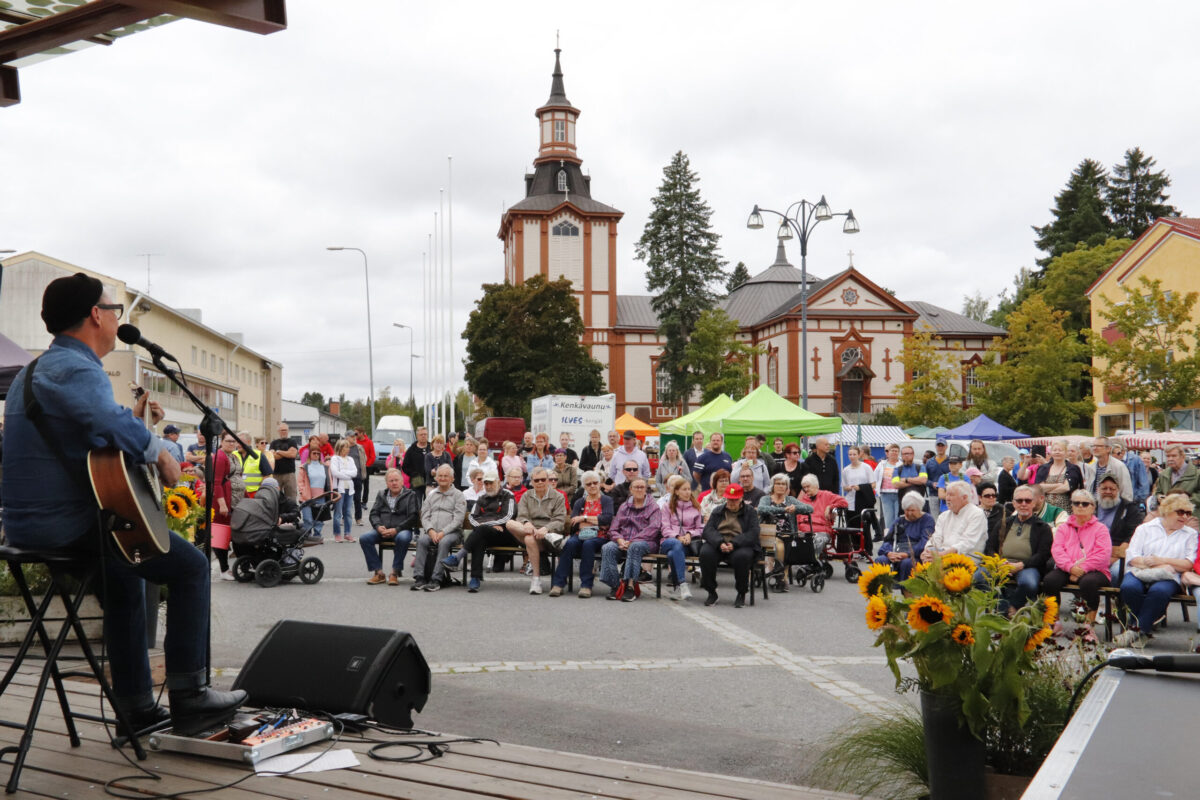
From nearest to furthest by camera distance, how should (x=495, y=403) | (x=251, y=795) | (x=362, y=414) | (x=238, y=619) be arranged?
(x=251, y=795) < (x=238, y=619) < (x=495, y=403) < (x=362, y=414)

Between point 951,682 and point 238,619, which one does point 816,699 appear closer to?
point 951,682

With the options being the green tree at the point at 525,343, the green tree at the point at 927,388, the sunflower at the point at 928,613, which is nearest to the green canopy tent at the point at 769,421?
the sunflower at the point at 928,613

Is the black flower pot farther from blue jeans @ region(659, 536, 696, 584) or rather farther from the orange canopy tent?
the orange canopy tent

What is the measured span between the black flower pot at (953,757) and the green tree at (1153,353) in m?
38.2

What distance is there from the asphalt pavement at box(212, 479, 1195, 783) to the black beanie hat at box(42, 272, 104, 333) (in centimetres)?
182

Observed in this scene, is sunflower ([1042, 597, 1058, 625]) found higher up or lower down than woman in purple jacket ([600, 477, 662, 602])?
higher up

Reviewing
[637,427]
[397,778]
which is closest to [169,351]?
[637,427]

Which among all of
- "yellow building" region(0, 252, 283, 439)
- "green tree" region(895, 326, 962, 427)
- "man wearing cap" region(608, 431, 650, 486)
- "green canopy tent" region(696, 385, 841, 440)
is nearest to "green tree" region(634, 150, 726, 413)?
"green tree" region(895, 326, 962, 427)

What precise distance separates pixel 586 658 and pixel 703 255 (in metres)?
58.4

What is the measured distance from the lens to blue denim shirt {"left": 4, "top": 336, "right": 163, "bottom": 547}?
360cm

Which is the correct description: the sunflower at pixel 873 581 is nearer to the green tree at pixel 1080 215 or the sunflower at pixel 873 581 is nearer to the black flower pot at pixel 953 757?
the black flower pot at pixel 953 757

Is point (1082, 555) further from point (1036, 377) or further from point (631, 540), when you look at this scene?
point (1036, 377)

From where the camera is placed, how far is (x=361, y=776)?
12.2ft

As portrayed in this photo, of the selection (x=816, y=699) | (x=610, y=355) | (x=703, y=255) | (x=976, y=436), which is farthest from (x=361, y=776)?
(x=610, y=355)
